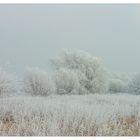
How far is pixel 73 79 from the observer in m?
3.20

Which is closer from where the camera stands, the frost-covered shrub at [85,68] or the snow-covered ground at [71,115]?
the snow-covered ground at [71,115]

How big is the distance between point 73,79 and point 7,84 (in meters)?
0.45

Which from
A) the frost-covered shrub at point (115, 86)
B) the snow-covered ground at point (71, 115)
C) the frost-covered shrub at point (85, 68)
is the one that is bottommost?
the snow-covered ground at point (71, 115)

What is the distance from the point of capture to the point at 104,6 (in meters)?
3.13

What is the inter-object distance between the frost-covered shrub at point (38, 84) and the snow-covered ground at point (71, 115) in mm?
50

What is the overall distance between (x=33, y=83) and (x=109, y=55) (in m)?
0.55

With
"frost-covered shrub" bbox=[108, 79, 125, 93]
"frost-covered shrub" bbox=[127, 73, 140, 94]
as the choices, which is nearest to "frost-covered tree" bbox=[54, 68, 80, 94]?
"frost-covered shrub" bbox=[108, 79, 125, 93]

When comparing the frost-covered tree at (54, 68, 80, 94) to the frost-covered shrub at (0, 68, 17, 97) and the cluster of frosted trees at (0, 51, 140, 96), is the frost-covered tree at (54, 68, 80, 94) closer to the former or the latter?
the cluster of frosted trees at (0, 51, 140, 96)

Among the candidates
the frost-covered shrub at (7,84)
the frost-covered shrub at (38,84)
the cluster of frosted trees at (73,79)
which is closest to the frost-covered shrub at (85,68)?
the cluster of frosted trees at (73,79)

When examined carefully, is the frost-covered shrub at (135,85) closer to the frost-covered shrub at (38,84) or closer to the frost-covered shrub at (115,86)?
the frost-covered shrub at (115,86)

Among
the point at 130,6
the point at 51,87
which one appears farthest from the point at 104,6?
the point at 51,87

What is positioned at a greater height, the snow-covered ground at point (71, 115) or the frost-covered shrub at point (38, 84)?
the frost-covered shrub at point (38, 84)

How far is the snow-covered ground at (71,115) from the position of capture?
Result: 3.03m

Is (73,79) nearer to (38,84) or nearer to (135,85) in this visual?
(38,84)
